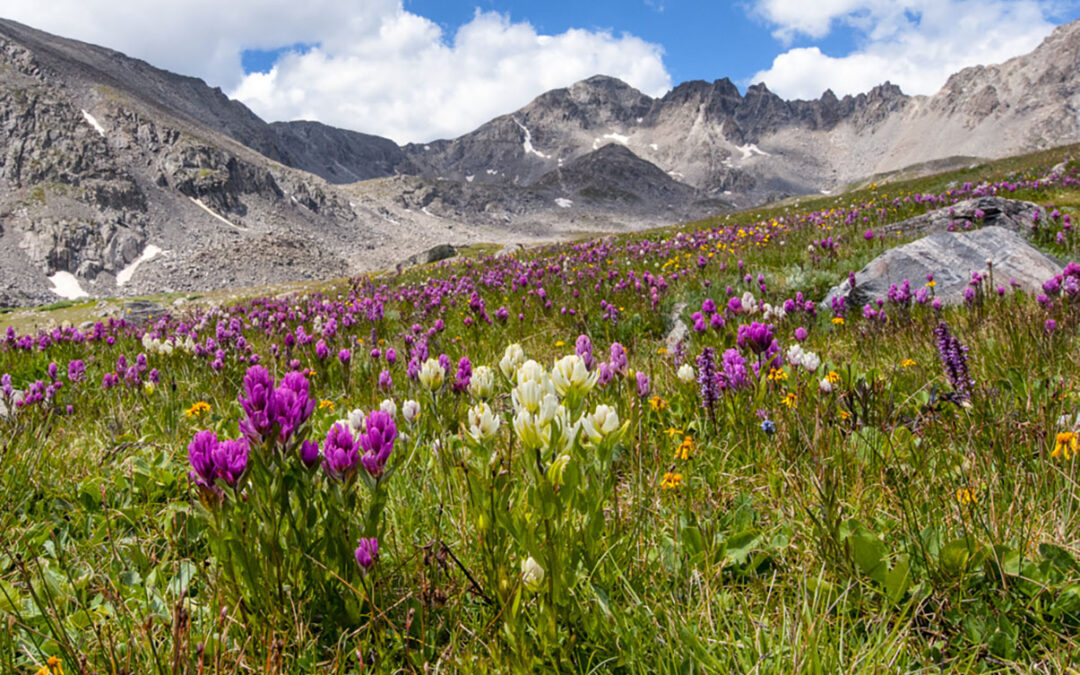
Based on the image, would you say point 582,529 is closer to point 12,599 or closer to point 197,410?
point 12,599

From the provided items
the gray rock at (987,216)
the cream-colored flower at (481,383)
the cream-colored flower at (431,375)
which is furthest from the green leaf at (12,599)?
the gray rock at (987,216)

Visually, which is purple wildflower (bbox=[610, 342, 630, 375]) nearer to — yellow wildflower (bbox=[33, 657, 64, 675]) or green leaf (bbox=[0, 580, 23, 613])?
yellow wildflower (bbox=[33, 657, 64, 675])

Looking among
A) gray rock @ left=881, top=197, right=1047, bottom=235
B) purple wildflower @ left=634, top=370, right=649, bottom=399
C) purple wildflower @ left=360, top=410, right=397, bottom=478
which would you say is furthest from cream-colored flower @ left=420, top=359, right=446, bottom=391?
gray rock @ left=881, top=197, right=1047, bottom=235

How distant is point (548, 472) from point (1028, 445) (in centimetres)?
246

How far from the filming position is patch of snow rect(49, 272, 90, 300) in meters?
69.6

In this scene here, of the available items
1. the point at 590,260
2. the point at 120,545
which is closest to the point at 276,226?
the point at 590,260

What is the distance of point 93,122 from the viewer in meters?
98.4

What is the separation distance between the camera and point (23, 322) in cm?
3209

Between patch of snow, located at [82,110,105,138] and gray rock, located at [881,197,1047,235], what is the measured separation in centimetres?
12226

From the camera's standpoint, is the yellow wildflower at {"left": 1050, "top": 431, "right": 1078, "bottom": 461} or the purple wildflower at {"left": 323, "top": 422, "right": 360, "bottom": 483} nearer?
the purple wildflower at {"left": 323, "top": 422, "right": 360, "bottom": 483}

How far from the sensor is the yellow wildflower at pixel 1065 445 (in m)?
2.41

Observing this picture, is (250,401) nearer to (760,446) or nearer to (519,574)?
(519,574)

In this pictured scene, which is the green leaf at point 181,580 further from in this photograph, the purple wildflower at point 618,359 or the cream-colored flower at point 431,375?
the purple wildflower at point 618,359

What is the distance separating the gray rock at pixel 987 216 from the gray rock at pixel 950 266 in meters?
2.83
